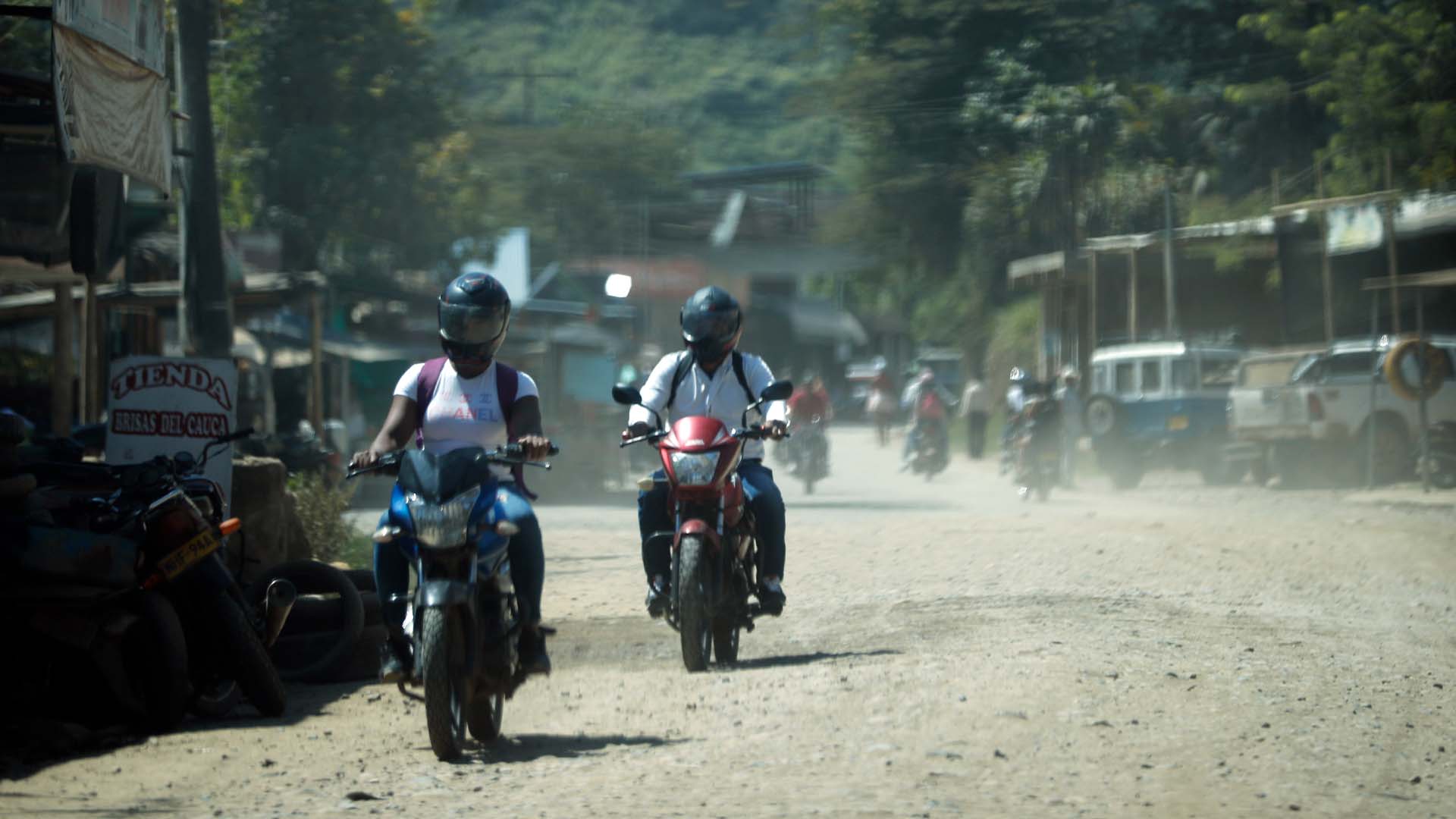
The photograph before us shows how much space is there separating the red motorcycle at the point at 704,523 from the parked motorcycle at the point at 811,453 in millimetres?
15956

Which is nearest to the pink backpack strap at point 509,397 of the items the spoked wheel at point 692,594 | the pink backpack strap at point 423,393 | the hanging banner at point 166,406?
the pink backpack strap at point 423,393

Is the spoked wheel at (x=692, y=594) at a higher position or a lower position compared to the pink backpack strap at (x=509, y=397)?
lower

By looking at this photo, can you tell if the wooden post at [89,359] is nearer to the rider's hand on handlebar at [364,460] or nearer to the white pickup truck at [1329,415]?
the rider's hand on handlebar at [364,460]

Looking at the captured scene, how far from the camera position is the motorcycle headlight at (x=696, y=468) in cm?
795

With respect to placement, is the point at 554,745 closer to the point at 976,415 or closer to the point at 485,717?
the point at 485,717

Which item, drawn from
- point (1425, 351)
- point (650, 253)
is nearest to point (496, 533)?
point (1425, 351)

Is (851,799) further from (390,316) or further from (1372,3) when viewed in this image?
(390,316)

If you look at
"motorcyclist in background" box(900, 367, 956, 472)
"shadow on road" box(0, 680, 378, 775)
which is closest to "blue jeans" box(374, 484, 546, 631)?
"shadow on road" box(0, 680, 378, 775)

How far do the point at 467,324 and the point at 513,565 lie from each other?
35.6 inches

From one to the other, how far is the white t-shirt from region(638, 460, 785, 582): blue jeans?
5.64 ft

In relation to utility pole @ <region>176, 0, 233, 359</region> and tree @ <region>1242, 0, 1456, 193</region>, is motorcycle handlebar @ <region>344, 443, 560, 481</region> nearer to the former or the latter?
utility pole @ <region>176, 0, 233, 359</region>

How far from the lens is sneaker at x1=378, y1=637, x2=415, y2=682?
6.24 m

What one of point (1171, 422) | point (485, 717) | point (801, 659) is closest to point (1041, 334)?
point (1171, 422)

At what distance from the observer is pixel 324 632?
8.49m
